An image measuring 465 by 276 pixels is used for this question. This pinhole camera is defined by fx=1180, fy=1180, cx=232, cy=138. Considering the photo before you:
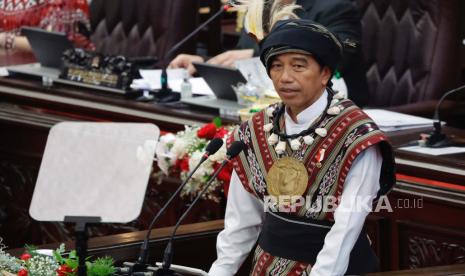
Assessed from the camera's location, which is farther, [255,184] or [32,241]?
[32,241]

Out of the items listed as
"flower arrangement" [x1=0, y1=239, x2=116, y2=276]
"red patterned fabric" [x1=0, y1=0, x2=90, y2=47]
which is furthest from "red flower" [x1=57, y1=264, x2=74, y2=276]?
"red patterned fabric" [x1=0, y1=0, x2=90, y2=47]

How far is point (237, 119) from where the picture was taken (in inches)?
175

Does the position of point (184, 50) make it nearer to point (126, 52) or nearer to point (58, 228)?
point (126, 52)

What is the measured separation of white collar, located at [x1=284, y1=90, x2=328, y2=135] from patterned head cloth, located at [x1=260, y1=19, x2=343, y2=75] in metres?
0.11

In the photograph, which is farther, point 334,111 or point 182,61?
point 182,61

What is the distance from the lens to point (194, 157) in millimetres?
4125

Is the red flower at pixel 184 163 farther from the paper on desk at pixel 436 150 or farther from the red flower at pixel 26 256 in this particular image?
the red flower at pixel 26 256

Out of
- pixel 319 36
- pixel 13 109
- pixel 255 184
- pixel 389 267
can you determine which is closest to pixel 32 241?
pixel 13 109

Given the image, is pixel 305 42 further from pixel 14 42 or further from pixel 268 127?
pixel 14 42

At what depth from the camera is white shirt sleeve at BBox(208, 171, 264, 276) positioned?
314 cm

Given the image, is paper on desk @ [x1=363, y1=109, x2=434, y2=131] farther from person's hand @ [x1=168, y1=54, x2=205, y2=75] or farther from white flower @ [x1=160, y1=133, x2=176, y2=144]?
person's hand @ [x1=168, y1=54, x2=205, y2=75]

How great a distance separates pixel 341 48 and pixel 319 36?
11 cm

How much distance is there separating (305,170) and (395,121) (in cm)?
144

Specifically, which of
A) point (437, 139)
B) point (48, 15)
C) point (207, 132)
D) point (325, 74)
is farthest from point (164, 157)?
point (48, 15)
